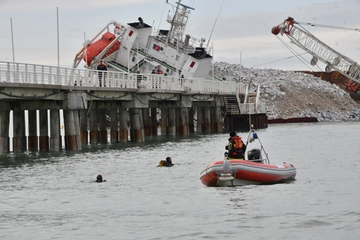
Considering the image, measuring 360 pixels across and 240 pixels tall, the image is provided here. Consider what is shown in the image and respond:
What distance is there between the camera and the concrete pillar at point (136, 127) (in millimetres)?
60531

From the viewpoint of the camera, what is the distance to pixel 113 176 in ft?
119

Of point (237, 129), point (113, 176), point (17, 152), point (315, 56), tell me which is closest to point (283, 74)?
point (315, 56)

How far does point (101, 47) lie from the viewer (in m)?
79.9

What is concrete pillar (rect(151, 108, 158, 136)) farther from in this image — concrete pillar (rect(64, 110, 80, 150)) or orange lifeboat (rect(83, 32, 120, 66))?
concrete pillar (rect(64, 110, 80, 150))

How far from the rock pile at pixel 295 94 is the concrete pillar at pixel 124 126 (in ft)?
164

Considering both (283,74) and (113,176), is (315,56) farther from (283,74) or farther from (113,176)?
(113,176)

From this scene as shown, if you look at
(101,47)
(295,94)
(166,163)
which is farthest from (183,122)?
(295,94)

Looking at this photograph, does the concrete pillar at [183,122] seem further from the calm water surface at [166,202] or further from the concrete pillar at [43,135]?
the calm water surface at [166,202]

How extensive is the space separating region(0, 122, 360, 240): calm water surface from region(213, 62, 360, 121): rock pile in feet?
233

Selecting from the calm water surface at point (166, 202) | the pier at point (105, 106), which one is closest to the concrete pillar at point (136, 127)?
the pier at point (105, 106)

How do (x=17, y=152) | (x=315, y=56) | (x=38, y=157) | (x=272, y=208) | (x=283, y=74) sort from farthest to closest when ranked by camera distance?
(x=283, y=74) → (x=315, y=56) → (x=17, y=152) → (x=38, y=157) → (x=272, y=208)

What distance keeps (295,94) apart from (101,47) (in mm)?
47760

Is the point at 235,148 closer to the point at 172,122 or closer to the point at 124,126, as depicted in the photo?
the point at 124,126

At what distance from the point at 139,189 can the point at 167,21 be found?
2098 inches
